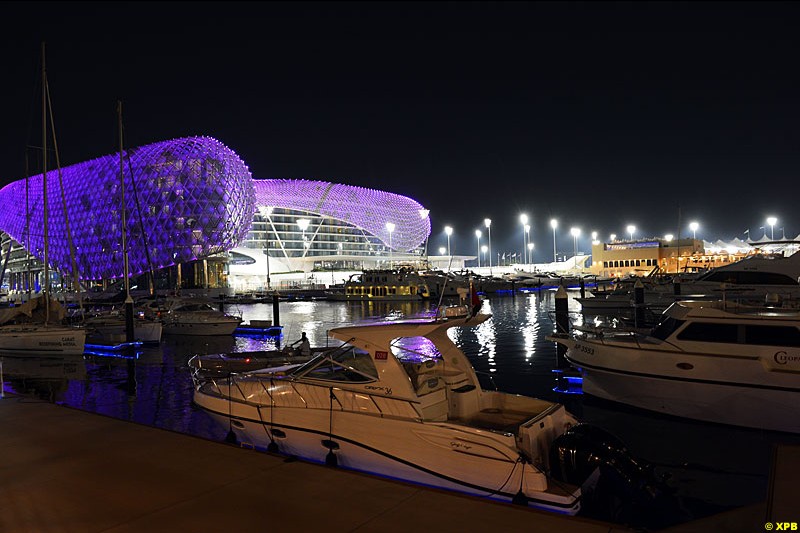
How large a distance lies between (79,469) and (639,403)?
11.8 meters

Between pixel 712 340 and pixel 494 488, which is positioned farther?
pixel 712 340

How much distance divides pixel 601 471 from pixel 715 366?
650 centimetres

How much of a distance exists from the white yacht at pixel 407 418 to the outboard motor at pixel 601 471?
0.22 m

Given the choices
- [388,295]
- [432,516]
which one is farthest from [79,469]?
→ [388,295]

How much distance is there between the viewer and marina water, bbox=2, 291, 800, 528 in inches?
387

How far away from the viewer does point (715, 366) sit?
12758 millimetres

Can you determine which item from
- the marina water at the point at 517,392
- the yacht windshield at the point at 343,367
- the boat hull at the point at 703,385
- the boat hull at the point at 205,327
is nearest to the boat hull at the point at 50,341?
the marina water at the point at 517,392

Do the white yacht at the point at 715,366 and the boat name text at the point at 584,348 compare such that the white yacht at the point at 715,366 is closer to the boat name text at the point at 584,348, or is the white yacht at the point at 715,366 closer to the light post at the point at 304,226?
the boat name text at the point at 584,348

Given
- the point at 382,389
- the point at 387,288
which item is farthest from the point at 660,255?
the point at 382,389

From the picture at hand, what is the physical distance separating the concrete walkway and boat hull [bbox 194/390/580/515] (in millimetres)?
1138

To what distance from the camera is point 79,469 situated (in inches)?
316

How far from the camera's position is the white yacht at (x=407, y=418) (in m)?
7.77

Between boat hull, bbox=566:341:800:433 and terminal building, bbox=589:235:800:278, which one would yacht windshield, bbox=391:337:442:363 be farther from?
terminal building, bbox=589:235:800:278

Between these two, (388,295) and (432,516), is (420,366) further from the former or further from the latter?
(388,295)
